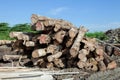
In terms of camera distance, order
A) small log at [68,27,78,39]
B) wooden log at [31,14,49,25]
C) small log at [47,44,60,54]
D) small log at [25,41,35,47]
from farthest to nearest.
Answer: wooden log at [31,14,49,25]
small log at [25,41,35,47]
small log at [47,44,60,54]
small log at [68,27,78,39]

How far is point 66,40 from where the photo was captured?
9.45 m

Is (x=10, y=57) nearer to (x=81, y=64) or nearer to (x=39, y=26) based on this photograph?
(x=39, y=26)

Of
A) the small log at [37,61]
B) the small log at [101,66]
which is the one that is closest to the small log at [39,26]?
the small log at [37,61]

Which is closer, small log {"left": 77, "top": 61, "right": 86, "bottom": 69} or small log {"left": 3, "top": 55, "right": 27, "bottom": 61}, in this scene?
small log {"left": 77, "top": 61, "right": 86, "bottom": 69}

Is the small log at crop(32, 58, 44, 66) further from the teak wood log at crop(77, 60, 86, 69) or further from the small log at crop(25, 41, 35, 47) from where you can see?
the teak wood log at crop(77, 60, 86, 69)

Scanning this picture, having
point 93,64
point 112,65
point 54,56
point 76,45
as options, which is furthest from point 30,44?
point 112,65

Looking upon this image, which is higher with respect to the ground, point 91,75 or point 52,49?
point 52,49

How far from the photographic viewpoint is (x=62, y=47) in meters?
9.60

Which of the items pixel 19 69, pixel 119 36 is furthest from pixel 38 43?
pixel 119 36

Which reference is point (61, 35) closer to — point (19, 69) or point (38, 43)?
point (38, 43)

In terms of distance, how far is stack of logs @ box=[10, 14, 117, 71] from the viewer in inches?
360

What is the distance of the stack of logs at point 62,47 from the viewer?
913 centimetres

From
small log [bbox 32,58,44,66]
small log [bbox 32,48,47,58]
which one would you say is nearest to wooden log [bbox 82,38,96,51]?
small log [bbox 32,48,47,58]

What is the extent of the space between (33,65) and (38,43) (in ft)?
2.02
